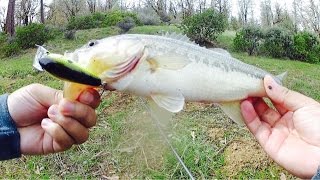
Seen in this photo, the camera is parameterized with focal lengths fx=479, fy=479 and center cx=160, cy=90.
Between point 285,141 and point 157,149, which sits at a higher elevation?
point 285,141

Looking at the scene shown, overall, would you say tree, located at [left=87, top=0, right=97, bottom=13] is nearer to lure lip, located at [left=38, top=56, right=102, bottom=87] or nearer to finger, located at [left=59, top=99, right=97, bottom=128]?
finger, located at [left=59, top=99, right=97, bottom=128]

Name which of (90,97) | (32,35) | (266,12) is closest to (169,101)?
(90,97)

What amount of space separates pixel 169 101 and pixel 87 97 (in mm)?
302

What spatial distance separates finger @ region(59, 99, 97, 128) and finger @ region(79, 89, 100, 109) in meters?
0.02

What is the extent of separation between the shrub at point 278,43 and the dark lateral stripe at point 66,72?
38.0 feet

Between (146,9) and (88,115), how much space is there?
2459 cm

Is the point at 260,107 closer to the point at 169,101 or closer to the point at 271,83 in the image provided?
the point at 271,83

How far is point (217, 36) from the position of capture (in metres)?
13.7

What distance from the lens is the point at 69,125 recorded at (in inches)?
67.4

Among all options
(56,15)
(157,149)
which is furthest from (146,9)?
(157,149)

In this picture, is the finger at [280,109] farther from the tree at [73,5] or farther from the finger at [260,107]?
the tree at [73,5]

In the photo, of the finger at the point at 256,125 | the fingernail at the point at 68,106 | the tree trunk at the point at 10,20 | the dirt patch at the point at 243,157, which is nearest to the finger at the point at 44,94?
the fingernail at the point at 68,106

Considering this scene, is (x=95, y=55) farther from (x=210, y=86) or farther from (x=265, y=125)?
(x=265, y=125)

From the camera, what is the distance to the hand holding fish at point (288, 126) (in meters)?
1.72
